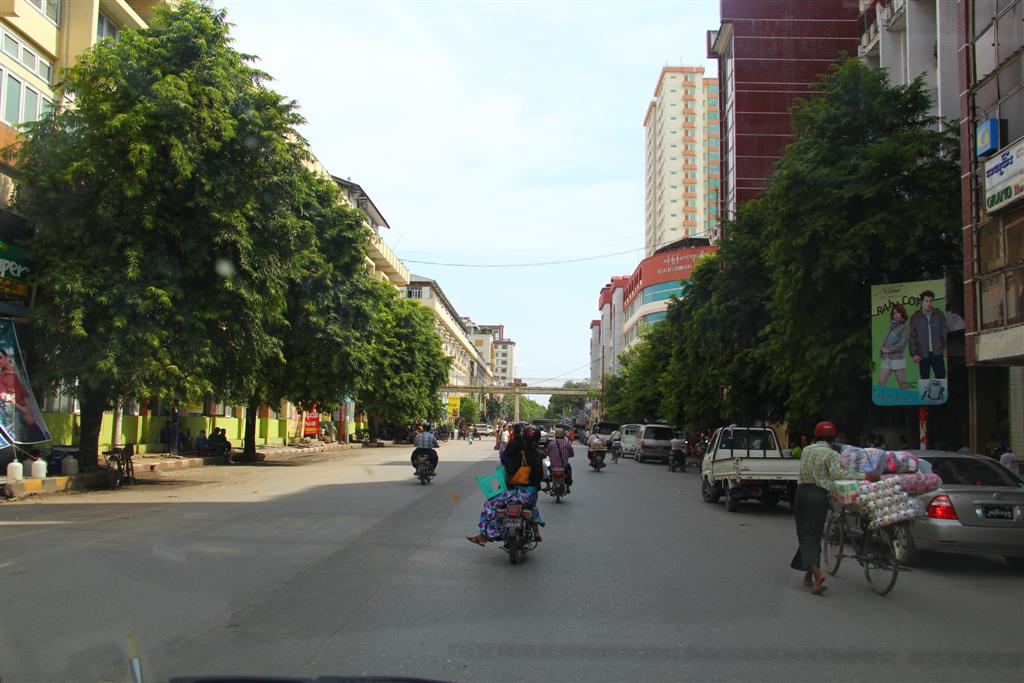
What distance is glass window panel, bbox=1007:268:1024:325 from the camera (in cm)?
1747

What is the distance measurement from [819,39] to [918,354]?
145 ft

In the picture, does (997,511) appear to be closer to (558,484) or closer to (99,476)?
(558,484)

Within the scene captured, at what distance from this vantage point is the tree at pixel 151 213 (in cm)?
1989

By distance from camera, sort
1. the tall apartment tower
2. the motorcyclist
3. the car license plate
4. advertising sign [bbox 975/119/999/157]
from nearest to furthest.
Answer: the car license plate → advertising sign [bbox 975/119/999/157] → the motorcyclist → the tall apartment tower

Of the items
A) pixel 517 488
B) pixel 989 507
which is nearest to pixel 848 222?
pixel 989 507

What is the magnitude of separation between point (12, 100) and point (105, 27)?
6524mm

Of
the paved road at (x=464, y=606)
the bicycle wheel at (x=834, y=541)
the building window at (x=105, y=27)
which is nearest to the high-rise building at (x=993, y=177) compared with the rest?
the paved road at (x=464, y=606)

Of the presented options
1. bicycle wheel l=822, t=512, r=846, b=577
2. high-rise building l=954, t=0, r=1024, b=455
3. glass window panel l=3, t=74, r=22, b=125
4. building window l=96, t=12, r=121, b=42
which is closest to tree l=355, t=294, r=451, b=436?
building window l=96, t=12, r=121, b=42

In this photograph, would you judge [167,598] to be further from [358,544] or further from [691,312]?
[691,312]

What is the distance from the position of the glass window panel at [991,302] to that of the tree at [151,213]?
16.8 meters

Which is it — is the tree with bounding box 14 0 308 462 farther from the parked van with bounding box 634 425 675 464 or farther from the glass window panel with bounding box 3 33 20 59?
the parked van with bounding box 634 425 675 464

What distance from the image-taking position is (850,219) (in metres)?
22.1

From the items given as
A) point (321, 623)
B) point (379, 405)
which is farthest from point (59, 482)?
point (379, 405)

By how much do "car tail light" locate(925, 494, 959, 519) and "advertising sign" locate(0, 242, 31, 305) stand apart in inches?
769
